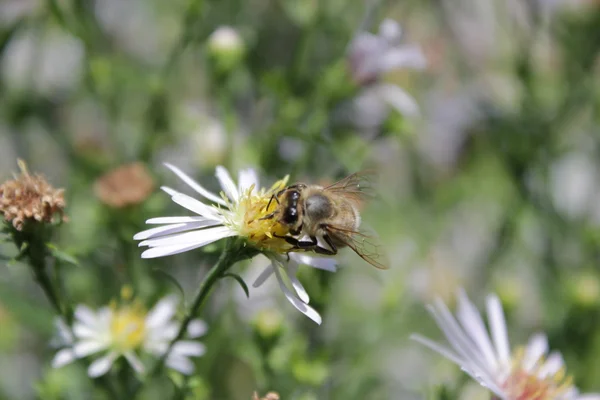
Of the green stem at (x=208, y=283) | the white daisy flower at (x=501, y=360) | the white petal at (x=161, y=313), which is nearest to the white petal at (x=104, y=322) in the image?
the white petal at (x=161, y=313)

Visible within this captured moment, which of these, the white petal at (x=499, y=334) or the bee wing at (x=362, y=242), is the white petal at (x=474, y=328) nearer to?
the white petal at (x=499, y=334)

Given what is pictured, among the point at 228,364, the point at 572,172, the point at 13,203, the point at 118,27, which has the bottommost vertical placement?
the point at 228,364

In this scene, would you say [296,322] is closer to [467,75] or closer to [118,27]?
[467,75]

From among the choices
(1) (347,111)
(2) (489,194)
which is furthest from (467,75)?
(1) (347,111)

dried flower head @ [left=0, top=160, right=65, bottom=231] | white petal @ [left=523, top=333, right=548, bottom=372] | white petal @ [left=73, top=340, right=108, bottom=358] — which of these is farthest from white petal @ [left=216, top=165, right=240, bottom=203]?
white petal @ [left=523, top=333, right=548, bottom=372]

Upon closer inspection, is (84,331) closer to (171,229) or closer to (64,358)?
(64,358)

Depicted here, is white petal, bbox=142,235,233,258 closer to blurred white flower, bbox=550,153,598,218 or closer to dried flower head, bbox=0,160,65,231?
dried flower head, bbox=0,160,65,231
